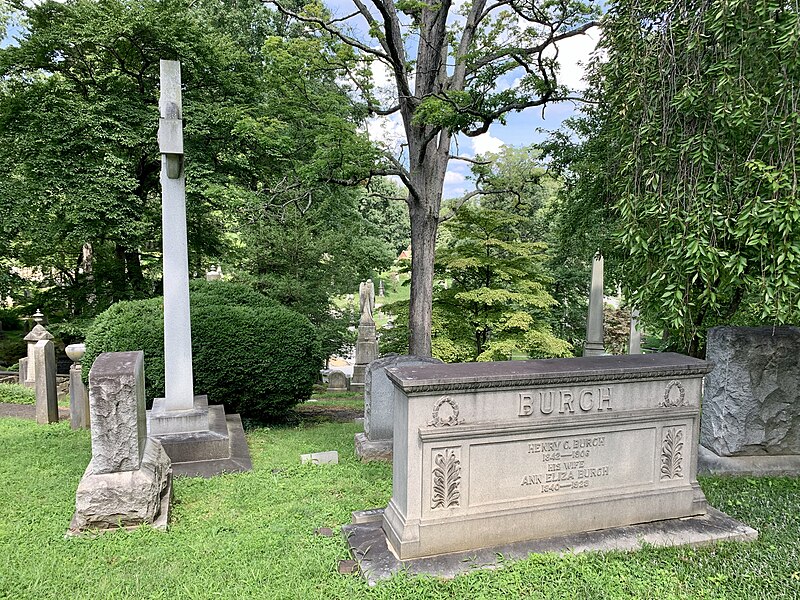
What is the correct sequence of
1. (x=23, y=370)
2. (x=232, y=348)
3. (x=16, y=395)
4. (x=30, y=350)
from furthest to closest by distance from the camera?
(x=23, y=370) → (x=30, y=350) → (x=16, y=395) → (x=232, y=348)

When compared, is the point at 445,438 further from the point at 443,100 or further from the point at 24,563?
the point at 443,100

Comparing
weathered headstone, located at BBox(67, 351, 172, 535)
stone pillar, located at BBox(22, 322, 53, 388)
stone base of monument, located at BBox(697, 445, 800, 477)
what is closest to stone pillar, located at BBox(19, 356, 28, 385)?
stone pillar, located at BBox(22, 322, 53, 388)

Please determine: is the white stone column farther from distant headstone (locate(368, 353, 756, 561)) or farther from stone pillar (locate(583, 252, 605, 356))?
stone pillar (locate(583, 252, 605, 356))

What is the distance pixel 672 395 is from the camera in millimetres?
4285

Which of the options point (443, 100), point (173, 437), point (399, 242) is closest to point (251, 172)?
point (443, 100)

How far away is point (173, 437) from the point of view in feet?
19.4

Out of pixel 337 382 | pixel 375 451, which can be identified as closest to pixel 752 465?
pixel 375 451

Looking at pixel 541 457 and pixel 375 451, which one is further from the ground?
pixel 541 457

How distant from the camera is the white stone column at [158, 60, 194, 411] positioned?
19.8 feet

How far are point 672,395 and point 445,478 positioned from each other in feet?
6.78

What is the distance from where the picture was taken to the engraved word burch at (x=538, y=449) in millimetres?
3688

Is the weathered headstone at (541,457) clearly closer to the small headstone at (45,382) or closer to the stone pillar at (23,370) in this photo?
the small headstone at (45,382)

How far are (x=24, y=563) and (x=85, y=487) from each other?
0.62 meters

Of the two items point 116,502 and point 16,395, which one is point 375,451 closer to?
point 116,502
